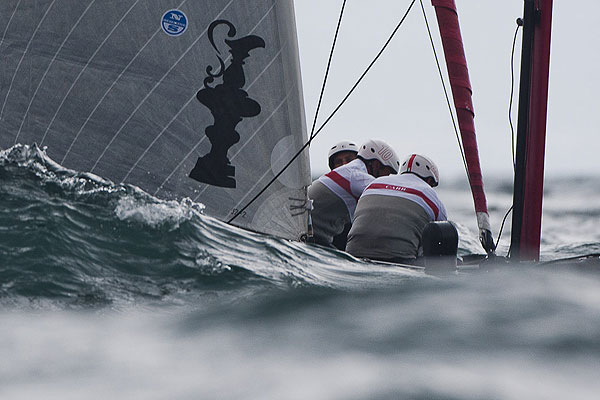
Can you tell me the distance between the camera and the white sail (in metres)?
6.15

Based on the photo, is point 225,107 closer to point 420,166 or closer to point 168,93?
point 168,93

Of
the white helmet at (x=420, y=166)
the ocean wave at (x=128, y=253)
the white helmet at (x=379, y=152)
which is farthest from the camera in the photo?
the white helmet at (x=379, y=152)

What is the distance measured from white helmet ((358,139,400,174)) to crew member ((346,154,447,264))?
4.58 feet

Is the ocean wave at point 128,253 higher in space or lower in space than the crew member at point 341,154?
lower

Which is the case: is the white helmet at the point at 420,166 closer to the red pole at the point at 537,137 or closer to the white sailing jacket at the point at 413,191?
the white sailing jacket at the point at 413,191

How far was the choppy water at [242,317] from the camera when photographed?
115 inches

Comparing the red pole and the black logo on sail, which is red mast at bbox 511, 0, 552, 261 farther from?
the black logo on sail

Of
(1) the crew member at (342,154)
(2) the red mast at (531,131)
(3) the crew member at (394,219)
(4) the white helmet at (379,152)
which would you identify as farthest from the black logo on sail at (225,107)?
(1) the crew member at (342,154)

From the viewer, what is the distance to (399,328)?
346cm

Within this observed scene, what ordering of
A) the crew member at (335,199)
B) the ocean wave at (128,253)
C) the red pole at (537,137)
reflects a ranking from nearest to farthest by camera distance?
the ocean wave at (128,253) → the red pole at (537,137) → the crew member at (335,199)

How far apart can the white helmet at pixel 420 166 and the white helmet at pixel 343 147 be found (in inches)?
69.2

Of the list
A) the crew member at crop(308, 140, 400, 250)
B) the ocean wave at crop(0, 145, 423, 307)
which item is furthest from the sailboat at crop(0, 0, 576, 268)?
the crew member at crop(308, 140, 400, 250)

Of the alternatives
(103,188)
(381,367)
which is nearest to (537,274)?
(381,367)

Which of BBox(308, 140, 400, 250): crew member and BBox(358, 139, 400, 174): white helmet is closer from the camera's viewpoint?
BBox(308, 140, 400, 250): crew member
